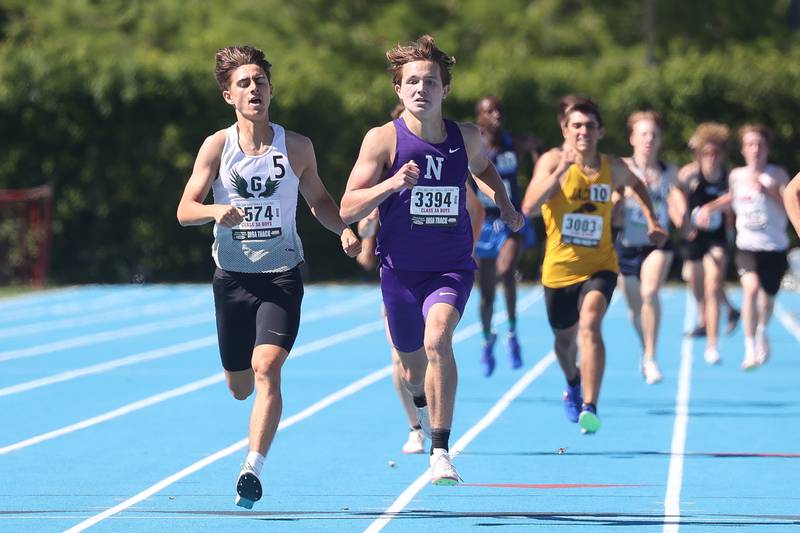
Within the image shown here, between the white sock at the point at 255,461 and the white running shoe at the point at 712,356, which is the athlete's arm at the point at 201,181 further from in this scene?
the white running shoe at the point at 712,356

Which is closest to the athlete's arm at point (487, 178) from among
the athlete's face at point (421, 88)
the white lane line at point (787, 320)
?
the athlete's face at point (421, 88)

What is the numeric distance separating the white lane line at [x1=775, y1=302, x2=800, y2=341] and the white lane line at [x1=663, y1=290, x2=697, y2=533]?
171cm

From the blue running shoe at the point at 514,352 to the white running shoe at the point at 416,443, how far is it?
4493 millimetres

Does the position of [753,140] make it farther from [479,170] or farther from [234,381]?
[234,381]

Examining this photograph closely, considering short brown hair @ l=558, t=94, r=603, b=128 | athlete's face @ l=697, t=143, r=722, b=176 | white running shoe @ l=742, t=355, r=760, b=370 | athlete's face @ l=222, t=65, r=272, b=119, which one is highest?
athlete's face @ l=222, t=65, r=272, b=119

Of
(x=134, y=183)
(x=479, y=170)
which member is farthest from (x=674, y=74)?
(x=479, y=170)

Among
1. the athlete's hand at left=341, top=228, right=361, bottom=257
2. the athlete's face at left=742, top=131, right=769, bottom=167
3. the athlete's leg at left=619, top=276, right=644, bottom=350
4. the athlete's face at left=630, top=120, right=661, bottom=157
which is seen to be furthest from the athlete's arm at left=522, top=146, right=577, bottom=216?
the athlete's face at left=742, top=131, right=769, bottom=167

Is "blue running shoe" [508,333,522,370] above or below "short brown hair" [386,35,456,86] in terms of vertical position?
below

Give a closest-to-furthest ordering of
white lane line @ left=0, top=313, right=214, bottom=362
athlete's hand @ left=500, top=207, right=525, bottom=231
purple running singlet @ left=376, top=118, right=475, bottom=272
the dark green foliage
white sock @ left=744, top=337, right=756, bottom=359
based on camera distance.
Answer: purple running singlet @ left=376, top=118, right=475, bottom=272 → athlete's hand @ left=500, top=207, right=525, bottom=231 → white sock @ left=744, top=337, right=756, bottom=359 → white lane line @ left=0, top=313, right=214, bottom=362 → the dark green foliage

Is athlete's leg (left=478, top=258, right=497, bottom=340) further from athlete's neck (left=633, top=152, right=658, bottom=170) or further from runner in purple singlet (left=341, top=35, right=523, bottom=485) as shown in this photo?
runner in purple singlet (left=341, top=35, right=523, bottom=485)

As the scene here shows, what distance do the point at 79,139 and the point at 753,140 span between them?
642 inches

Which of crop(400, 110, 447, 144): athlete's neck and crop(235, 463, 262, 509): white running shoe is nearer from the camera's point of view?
crop(235, 463, 262, 509): white running shoe

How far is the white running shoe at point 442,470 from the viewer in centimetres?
747

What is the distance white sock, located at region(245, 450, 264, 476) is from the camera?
7.17 metres
